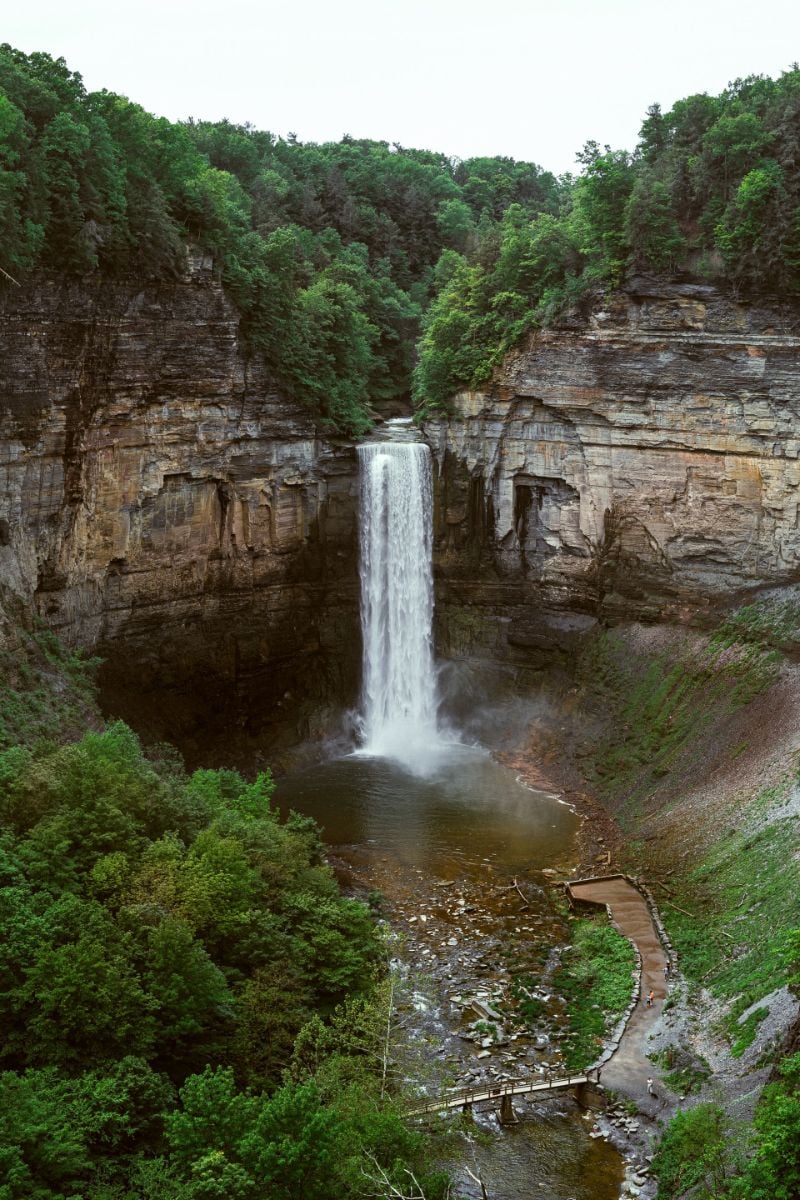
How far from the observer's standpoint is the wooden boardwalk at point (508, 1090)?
22.3m

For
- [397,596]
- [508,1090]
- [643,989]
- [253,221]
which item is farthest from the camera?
[253,221]

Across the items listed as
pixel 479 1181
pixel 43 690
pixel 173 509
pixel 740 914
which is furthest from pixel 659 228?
pixel 479 1181

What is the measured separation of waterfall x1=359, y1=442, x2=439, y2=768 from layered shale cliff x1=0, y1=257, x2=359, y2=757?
831 millimetres

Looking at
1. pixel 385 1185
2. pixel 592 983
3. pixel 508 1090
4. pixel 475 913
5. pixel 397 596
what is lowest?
pixel 508 1090

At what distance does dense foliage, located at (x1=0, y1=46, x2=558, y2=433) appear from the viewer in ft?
109

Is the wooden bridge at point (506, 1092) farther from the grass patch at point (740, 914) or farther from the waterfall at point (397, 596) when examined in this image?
the waterfall at point (397, 596)

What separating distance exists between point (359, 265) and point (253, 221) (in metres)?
5.68

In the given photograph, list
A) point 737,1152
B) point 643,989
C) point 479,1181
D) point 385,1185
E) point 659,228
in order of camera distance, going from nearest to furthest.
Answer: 1. point 385,1185
2. point 737,1152
3. point 479,1181
4. point 643,989
5. point 659,228

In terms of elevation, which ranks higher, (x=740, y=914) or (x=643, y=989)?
(x=740, y=914)

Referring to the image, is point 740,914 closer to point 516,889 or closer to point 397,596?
point 516,889

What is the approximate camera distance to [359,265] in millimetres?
54094

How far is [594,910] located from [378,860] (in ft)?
22.0

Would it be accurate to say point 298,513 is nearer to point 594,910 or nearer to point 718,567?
point 718,567

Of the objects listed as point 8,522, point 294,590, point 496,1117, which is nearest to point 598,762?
point 294,590
